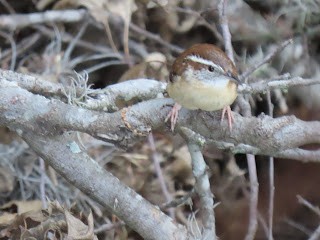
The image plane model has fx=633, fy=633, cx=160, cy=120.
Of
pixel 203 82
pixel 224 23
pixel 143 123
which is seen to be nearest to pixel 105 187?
pixel 143 123

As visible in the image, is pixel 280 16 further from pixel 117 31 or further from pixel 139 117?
pixel 139 117

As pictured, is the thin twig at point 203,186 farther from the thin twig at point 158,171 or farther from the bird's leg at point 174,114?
the thin twig at point 158,171

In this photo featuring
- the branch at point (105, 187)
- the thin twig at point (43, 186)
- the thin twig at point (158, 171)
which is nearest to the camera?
the branch at point (105, 187)

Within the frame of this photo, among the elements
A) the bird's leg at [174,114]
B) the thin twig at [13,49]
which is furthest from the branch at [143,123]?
the thin twig at [13,49]

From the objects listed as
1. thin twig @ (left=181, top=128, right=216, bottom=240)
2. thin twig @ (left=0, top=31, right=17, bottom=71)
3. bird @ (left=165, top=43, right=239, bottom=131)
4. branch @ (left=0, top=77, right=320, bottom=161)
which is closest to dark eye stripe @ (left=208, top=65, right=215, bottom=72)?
bird @ (left=165, top=43, right=239, bottom=131)

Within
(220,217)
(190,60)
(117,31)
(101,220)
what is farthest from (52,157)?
(117,31)

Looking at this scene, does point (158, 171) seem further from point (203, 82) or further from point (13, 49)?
point (13, 49)

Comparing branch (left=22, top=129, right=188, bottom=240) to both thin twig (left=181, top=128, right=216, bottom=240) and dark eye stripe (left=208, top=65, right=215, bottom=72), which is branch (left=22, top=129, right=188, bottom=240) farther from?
dark eye stripe (left=208, top=65, right=215, bottom=72)

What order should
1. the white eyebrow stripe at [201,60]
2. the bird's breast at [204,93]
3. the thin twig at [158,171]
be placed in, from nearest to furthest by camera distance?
the bird's breast at [204,93] → the white eyebrow stripe at [201,60] → the thin twig at [158,171]
